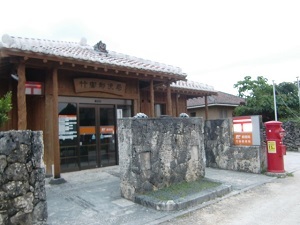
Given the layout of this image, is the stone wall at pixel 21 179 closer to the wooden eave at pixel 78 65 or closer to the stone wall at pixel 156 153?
the stone wall at pixel 156 153

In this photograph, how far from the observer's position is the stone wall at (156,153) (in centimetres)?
562

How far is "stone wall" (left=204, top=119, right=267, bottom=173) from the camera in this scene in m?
8.07

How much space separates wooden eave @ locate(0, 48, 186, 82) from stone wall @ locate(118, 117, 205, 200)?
108 inches

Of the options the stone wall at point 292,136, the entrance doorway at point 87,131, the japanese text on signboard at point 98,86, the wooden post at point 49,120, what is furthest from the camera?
the stone wall at point 292,136

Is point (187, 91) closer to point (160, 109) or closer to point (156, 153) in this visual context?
point (160, 109)

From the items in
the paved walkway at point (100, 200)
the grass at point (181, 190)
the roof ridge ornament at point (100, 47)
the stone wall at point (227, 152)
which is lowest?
the paved walkway at point (100, 200)

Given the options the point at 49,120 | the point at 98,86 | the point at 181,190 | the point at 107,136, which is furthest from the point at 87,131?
the point at 181,190

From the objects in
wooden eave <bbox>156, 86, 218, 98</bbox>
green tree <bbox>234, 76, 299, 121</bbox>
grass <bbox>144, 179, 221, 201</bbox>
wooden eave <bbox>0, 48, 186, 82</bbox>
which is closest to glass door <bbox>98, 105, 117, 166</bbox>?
wooden eave <bbox>0, 48, 186, 82</bbox>

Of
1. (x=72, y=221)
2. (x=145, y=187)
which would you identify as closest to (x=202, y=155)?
(x=145, y=187)

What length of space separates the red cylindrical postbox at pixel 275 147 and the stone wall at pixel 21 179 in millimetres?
6703

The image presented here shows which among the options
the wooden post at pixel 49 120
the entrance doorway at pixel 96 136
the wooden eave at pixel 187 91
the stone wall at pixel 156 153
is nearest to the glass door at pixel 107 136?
the entrance doorway at pixel 96 136

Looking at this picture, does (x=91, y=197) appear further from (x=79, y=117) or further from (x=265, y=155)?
(x=265, y=155)

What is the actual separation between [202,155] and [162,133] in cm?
166

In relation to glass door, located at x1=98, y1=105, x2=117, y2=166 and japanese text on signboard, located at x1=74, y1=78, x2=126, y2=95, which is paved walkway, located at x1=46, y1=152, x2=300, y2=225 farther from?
japanese text on signboard, located at x1=74, y1=78, x2=126, y2=95
